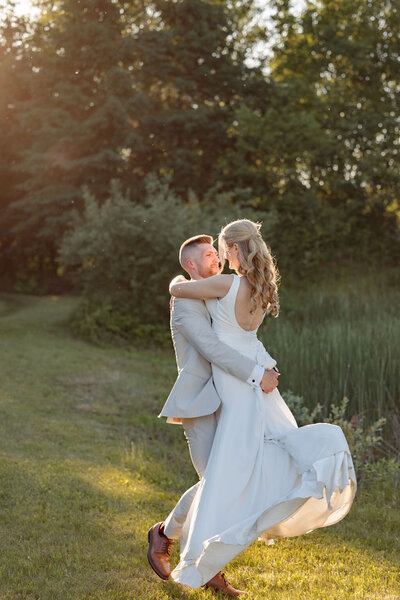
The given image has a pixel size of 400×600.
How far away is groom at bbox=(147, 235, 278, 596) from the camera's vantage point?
390 cm

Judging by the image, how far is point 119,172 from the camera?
2500 centimetres

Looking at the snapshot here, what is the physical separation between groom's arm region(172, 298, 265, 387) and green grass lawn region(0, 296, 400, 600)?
126 centimetres

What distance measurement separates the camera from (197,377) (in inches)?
158

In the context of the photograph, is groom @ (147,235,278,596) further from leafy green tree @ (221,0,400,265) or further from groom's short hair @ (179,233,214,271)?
leafy green tree @ (221,0,400,265)

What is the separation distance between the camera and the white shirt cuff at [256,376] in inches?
154

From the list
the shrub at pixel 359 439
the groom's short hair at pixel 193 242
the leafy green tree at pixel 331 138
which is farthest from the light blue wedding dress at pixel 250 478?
the leafy green tree at pixel 331 138

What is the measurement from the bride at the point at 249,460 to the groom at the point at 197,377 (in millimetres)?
64

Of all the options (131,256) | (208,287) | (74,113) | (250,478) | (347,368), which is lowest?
(347,368)

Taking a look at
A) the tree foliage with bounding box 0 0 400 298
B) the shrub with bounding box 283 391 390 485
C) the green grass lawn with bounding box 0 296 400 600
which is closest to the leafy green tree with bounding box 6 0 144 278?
the tree foliage with bounding box 0 0 400 298

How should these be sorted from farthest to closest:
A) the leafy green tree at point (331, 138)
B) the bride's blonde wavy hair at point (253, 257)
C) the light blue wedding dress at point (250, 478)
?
the leafy green tree at point (331, 138), the bride's blonde wavy hair at point (253, 257), the light blue wedding dress at point (250, 478)

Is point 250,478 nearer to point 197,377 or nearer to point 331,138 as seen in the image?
point 197,377

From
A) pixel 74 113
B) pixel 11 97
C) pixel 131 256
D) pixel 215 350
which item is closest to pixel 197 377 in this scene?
pixel 215 350

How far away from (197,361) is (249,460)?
0.60 metres

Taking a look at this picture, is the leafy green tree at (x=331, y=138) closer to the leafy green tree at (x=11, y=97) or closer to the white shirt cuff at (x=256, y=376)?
the leafy green tree at (x=11, y=97)
